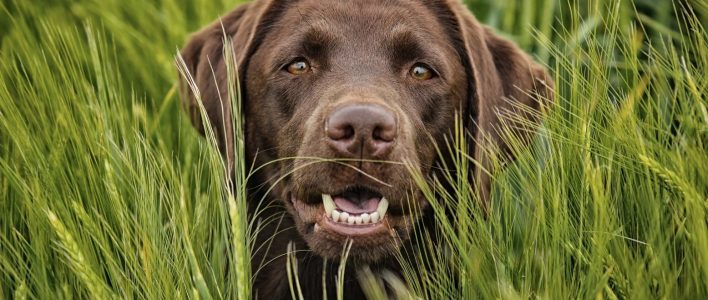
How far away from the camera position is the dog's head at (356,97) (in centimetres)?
312

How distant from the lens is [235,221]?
2.33 meters

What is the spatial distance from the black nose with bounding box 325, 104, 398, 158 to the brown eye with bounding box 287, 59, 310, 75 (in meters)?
0.56

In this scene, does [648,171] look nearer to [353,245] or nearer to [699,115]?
[699,115]

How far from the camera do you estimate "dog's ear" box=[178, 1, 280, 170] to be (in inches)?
149

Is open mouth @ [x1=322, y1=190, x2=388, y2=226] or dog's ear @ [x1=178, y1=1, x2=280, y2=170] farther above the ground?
dog's ear @ [x1=178, y1=1, x2=280, y2=170]

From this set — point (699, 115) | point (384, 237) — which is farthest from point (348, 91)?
point (699, 115)

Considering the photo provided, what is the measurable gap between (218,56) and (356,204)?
3.42 feet

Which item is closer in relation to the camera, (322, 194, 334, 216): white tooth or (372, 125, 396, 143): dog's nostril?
(372, 125, 396, 143): dog's nostril

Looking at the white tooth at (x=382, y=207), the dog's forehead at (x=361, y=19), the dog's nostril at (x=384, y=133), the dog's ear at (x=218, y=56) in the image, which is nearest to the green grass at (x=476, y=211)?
the dog's nostril at (x=384, y=133)

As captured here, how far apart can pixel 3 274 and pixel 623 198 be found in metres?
1.81

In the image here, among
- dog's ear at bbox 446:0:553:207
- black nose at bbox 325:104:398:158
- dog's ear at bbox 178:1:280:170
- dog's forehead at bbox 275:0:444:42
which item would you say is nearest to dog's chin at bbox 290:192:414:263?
black nose at bbox 325:104:398:158

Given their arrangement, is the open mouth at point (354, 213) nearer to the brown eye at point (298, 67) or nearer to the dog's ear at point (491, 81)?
the dog's ear at point (491, 81)

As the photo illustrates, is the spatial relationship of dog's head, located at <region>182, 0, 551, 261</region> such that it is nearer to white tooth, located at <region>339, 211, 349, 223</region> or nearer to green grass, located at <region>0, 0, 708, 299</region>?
white tooth, located at <region>339, 211, 349, 223</region>

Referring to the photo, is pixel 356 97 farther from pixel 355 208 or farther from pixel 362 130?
pixel 355 208
